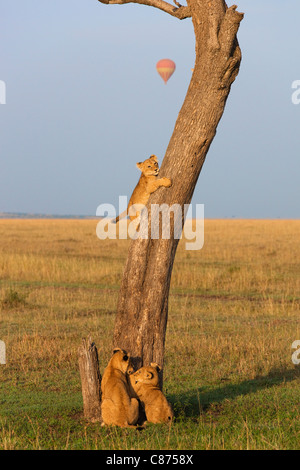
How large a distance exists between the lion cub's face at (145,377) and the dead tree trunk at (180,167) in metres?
0.37

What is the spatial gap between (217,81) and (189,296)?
11.4 m

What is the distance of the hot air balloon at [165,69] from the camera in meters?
42.8

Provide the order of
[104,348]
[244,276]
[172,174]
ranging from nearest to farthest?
[172,174] → [104,348] → [244,276]

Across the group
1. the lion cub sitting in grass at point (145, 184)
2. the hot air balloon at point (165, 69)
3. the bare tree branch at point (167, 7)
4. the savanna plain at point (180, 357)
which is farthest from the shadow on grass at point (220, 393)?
the hot air balloon at point (165, 69)

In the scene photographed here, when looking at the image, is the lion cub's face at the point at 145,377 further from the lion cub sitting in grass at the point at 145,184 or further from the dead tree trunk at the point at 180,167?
the lion cub sitting in grass at the point at 145,184

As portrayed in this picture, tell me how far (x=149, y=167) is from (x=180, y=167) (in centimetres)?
38

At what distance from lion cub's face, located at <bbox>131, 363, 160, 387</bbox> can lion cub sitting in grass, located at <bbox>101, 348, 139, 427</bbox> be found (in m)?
0.13

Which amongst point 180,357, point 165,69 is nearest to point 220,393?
point 180,357

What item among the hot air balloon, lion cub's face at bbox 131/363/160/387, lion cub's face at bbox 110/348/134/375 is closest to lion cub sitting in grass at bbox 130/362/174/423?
lion cub's face at bbox 131/363/160/387

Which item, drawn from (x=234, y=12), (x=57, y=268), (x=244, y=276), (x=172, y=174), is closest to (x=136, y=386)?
(x=172, y=174)

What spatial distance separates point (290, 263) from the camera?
27000 mm

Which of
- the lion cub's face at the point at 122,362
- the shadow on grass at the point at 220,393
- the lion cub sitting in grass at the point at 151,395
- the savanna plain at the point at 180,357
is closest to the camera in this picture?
the savanna plain at the point at 180,357

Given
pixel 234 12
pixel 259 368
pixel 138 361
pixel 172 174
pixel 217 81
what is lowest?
pixel 259 368
